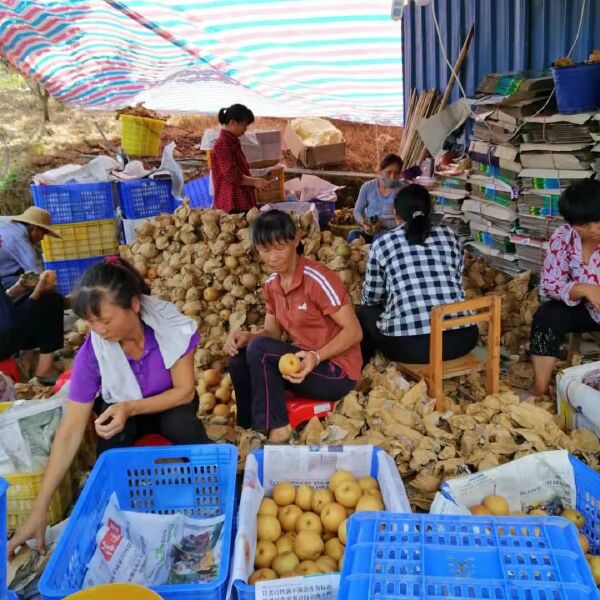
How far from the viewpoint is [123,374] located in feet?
8.04

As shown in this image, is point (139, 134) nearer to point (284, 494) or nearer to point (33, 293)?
point (33, 293)

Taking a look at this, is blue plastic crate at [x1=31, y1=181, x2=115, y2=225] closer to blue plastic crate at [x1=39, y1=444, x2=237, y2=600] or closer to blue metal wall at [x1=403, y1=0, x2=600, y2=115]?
blue metal wall at [x1=403, y1=0, x2=600, y2=115]

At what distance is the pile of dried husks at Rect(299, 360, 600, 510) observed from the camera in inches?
104

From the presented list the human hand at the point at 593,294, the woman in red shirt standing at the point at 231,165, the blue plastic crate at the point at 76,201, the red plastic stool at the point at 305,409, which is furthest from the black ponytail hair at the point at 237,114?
the human hand at the point at 593,294

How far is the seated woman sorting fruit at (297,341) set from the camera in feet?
9.07

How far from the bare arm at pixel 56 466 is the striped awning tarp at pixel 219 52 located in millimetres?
3163

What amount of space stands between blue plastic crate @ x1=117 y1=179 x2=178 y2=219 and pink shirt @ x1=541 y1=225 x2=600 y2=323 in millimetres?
4342

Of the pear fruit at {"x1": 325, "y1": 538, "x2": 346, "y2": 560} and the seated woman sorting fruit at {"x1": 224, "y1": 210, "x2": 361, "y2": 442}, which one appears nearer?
the pear fruit at {"x1": 325, "y1": 538, "x2": 346, "y2": 560}

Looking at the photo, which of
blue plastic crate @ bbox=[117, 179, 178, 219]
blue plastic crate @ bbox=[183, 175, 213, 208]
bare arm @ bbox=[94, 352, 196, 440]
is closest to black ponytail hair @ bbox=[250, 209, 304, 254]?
bare arm @ bbox=[94, 352, 196, 440]

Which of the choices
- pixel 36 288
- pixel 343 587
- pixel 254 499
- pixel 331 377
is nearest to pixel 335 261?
pixel 331 377

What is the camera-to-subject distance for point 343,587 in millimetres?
1349

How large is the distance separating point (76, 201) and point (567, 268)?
15.1 feet

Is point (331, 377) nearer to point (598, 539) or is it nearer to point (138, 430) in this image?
point (138, 430)

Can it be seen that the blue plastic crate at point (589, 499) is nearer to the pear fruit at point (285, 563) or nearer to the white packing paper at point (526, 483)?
the white packing paper at point (526, 483)
